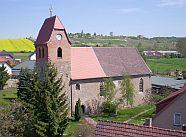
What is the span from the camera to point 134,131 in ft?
52.5

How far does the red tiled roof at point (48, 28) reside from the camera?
44794 millimetres

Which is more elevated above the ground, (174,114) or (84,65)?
(84,65)

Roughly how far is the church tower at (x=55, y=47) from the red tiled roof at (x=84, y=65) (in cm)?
168

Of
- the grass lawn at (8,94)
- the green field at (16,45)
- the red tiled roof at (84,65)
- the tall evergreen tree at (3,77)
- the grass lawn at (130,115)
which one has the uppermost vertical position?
the green field at (16,45)

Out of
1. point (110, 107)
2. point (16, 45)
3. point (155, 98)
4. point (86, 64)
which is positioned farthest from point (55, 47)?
point (16, 45)

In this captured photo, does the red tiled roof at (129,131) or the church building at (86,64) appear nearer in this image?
the red tiled roof at (129,131)

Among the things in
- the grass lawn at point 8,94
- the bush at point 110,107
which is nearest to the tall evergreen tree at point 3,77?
the grass lawn at point 8,94

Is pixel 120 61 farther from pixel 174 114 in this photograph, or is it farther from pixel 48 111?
pixel 174 114

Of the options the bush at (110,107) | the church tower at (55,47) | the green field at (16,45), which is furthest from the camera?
the green field at (16,45)

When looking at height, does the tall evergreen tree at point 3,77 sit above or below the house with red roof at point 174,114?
above

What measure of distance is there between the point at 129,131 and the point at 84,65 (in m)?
34.2

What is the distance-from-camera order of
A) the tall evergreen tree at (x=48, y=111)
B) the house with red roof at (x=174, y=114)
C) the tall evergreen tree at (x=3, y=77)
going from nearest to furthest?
the house with red roof at (x=174, y=114)
the tall evergreen tree at (x=48, y=111)
the tall evergreen tree at (x=3, y=77)

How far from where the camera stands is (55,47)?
149 ft

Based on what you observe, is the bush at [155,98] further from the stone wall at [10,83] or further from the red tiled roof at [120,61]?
the stone wall at [10,83]
